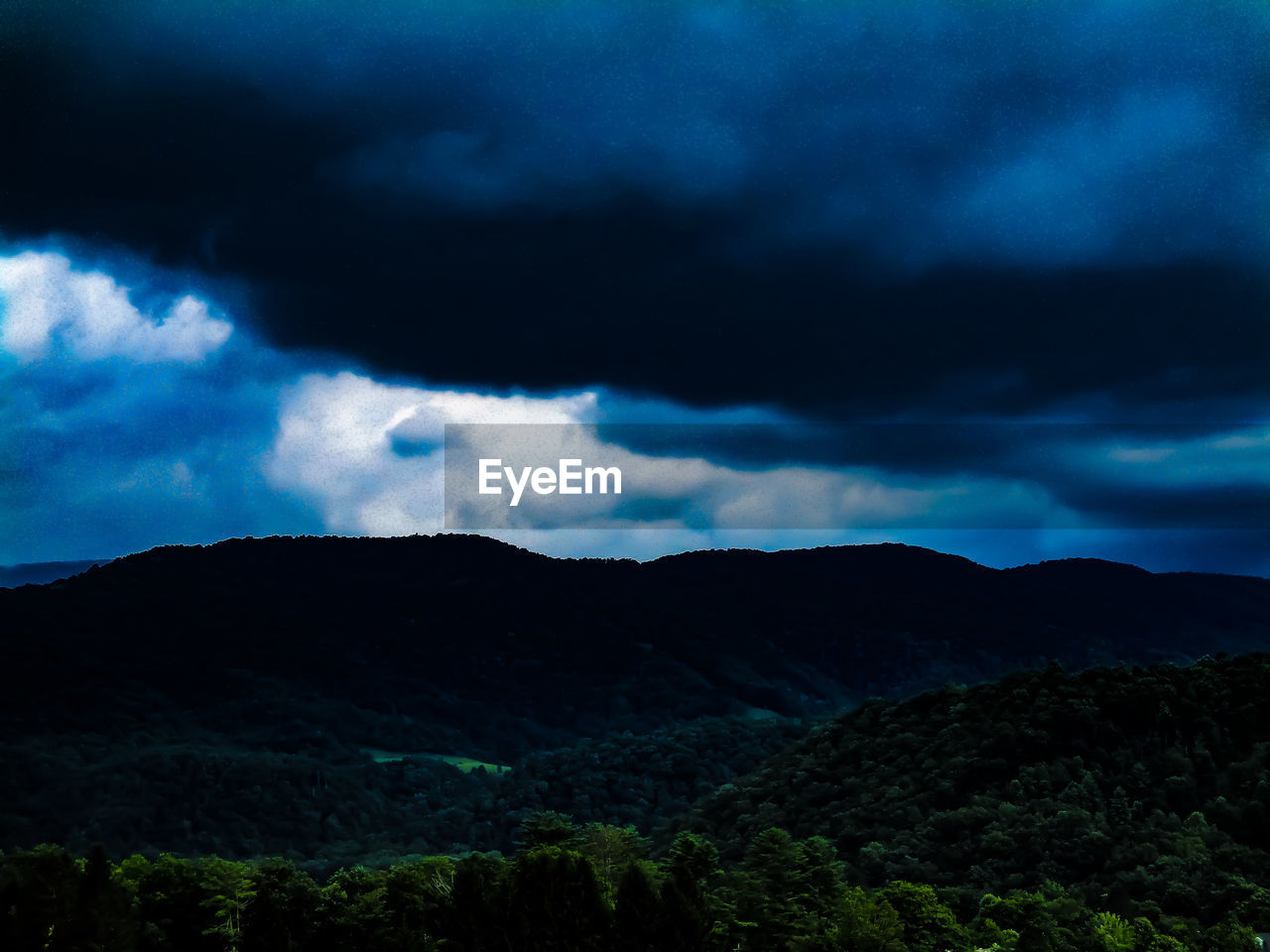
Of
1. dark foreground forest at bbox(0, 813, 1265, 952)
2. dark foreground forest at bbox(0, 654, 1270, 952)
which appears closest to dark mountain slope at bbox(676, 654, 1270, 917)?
dark foreground forest at bbox(0, 654, 1270, 952)

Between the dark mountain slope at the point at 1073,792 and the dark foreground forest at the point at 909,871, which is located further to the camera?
the dark mountain slope at the point at 1073,792

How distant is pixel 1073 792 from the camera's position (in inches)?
4562

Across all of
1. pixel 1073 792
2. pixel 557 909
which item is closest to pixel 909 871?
pixel 1073 792

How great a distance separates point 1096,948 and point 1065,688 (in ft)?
219

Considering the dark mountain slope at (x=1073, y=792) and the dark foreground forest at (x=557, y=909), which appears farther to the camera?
the dark mountain slope at (x=1073, y=792)

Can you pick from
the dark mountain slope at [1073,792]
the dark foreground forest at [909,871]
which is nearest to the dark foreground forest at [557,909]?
the dark foreground forest at [909,871]

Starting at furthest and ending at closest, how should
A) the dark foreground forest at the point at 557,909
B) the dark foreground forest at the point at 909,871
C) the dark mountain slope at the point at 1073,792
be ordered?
1. the dark mountain slope at the point at 1073,792
2. the dark foreground forest at the point at 909,871
3. the dark foreground forest at the point at 557,909

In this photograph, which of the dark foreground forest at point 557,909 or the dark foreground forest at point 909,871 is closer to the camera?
the dark foreground forest at point 557,909

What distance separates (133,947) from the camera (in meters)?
70.9

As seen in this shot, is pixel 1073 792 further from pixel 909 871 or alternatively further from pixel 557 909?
pixel 557 909

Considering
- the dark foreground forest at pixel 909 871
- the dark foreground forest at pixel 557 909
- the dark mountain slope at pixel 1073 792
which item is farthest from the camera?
the dark mountain slope at pixel 1073 792

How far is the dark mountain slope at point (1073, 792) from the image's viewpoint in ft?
323

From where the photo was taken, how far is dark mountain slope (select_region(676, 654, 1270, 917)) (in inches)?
3875

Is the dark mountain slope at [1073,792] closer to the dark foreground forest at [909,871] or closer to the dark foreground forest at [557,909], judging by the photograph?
the dark foreground forest at [909,871]
